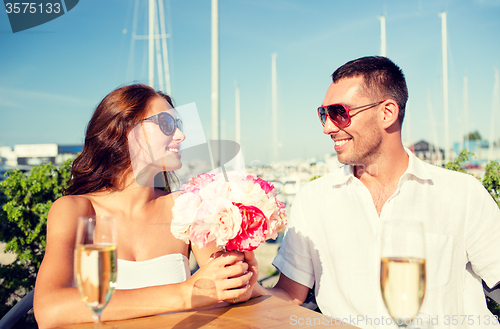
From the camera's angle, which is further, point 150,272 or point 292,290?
point 292,290

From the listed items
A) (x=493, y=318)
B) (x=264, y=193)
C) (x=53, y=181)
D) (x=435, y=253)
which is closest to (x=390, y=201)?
(x=435, y=253)

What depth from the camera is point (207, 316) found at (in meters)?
1.53

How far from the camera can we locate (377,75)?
256cm

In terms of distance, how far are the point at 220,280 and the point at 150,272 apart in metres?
0.82

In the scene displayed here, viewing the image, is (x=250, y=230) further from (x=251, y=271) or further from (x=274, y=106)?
(x=274, y=106)

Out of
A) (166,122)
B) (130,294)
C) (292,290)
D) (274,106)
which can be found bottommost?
(292,290)

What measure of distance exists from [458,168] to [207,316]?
2689 millimetres

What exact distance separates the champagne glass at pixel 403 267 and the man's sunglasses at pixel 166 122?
1.59 metres

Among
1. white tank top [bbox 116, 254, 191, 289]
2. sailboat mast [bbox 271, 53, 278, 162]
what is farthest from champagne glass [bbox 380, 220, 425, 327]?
sailboat mast [bbox 271, 53, 278, 162]

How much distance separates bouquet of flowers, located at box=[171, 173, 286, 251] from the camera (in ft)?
4.49

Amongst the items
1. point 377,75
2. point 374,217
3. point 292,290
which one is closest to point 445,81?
point 377,75

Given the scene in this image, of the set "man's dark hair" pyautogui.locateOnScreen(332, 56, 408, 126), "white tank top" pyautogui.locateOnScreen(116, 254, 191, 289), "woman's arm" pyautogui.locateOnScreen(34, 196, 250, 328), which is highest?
"man's dark hair" pyautogui.locateOnScreen(332, 56, 408, 126)

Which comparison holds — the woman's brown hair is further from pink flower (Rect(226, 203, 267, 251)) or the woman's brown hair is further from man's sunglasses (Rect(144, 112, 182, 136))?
pink flower (Rect(226, 203, 267, 251))

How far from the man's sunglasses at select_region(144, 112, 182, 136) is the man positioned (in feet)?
3.47
